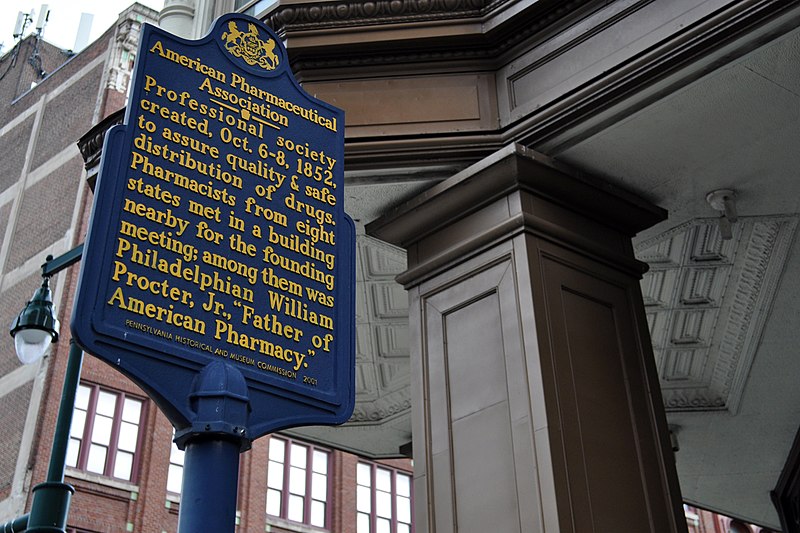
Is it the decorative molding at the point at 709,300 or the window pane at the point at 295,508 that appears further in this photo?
the window pane at the point at 295,508

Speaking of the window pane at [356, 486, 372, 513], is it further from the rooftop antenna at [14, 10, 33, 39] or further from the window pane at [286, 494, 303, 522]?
the rooftop antenna at [14, 10, 33, 39]

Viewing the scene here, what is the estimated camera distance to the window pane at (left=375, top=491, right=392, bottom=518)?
111ft

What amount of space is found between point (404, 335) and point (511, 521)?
4.36 meters

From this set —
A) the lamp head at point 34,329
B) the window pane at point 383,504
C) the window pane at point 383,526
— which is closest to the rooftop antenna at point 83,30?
the window pane at point 383,504

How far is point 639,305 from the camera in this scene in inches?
331

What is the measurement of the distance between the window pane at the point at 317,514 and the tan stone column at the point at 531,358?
24.9m

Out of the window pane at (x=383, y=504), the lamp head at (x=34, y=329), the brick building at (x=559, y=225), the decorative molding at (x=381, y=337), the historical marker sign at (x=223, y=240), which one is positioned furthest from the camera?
the window pane at (x=383, y=504)

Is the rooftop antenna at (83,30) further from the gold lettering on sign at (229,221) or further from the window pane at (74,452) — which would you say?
the gold lettering on sign at (229,221)

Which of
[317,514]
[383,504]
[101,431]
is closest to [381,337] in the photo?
[101,431]

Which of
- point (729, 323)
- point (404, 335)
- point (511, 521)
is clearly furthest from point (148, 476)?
point (511, 521)

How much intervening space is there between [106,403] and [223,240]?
25488mm

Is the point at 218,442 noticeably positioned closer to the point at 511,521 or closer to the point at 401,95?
the point at 511,521

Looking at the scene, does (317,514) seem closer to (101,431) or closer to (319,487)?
(319,487)

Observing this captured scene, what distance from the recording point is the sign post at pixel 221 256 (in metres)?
4.62
